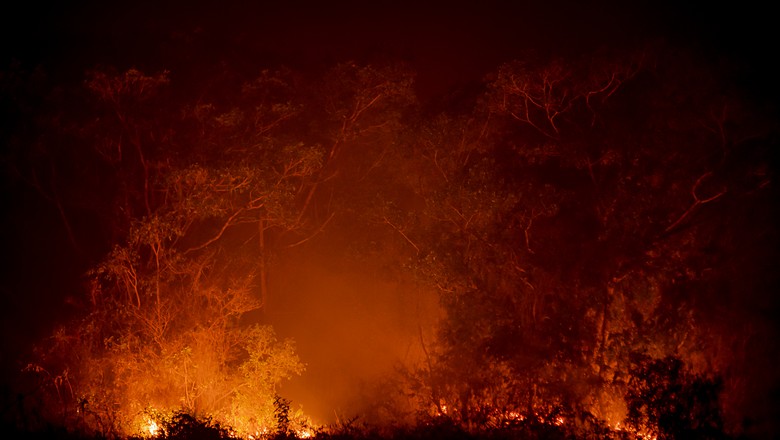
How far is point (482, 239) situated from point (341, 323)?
8050 millimetres

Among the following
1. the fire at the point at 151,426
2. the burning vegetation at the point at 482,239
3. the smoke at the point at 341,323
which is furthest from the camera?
the smoke at the point at 341,323

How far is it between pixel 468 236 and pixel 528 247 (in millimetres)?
1201

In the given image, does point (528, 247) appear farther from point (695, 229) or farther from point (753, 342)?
point (753, 342)

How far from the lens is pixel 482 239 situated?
12.9 meters

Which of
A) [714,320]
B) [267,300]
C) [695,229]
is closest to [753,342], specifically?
[714,320]

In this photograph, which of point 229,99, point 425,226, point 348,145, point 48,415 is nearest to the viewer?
point 48,415

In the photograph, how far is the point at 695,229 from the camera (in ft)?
39.5

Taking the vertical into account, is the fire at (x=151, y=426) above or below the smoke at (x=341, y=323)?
below

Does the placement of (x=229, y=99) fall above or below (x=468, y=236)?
above

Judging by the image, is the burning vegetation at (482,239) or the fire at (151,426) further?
the burning vegetation at (482,239)

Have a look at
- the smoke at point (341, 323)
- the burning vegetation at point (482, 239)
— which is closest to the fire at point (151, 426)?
the burning vegetation at point (482, 239)

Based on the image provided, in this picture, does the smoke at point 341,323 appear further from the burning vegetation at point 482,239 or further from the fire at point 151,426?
the fire at point 151,426

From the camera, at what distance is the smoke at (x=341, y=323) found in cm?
1731

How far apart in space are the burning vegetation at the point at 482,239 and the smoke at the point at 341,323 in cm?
234
